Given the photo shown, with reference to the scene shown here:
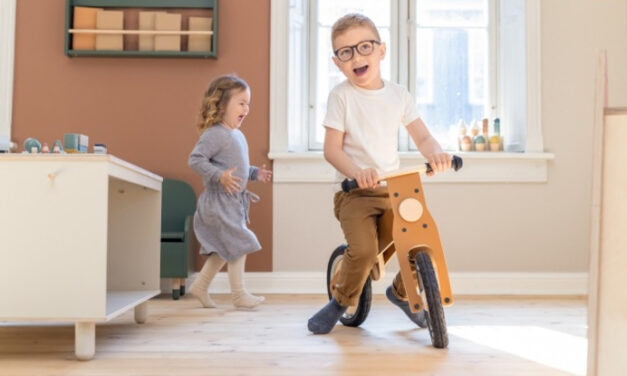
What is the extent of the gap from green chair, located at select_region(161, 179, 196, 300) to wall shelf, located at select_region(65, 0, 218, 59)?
667 millimetres

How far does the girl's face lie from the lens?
2947 millimetres

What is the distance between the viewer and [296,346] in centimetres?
194

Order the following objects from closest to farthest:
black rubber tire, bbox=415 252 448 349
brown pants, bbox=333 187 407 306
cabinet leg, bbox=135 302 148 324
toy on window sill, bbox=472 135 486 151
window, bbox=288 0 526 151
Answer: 1. black rubber tire, bbox=415 252 448 349
2. brown pants, bbox=333 187 407 306
3. cabinet leg, bbox=135 302 148 324
4. toy on window sill, bbox=472 135 486 151
5. window, bbox=288 0 526 151

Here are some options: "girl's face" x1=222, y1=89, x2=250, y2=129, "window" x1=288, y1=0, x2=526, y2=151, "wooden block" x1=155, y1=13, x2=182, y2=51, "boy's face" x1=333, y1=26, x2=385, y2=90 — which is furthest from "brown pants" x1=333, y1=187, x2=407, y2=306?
"wooden block" x1=155, y1=13, x2=182, y2=51

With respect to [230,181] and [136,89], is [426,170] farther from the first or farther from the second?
[136,89]

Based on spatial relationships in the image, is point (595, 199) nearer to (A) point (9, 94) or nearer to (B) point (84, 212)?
(B) point (84, 212)

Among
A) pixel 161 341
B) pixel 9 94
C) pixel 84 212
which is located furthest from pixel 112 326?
pixel 9 94

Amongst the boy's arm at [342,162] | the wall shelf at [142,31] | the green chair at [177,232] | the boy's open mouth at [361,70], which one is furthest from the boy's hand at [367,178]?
the wall shelf at [142,31]

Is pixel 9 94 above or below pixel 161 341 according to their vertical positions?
above

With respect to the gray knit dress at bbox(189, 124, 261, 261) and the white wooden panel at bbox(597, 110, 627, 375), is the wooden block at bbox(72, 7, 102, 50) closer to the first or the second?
the gray knit dress at bbox(189, 124, 261, 261)

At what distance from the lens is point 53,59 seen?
3.54 m

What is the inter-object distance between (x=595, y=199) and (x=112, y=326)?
1.82 metres

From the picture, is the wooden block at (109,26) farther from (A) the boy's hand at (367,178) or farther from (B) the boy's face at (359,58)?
(A) the boy's hand at (367,178)

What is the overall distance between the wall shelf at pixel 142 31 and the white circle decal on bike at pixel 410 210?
1856 mm
